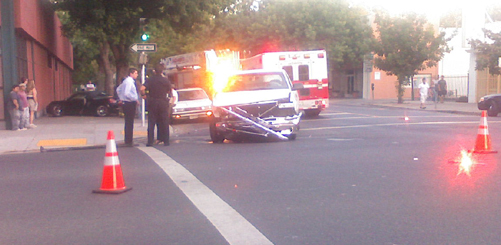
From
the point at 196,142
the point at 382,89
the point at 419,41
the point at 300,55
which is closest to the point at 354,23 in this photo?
the point at 382,89

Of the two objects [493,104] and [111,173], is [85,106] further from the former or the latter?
[111,173]

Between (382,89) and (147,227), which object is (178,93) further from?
(382,89)

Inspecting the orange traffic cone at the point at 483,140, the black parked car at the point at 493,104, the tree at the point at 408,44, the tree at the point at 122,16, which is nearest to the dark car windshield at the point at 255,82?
the orange traffic cone at the point at 483,140

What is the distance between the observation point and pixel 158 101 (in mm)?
12422

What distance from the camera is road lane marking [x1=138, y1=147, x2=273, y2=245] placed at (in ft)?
16.8

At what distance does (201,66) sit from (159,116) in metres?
12.8

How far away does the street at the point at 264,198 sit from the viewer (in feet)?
17.2

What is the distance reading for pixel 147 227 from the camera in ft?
18.1

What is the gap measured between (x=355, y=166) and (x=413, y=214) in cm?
308

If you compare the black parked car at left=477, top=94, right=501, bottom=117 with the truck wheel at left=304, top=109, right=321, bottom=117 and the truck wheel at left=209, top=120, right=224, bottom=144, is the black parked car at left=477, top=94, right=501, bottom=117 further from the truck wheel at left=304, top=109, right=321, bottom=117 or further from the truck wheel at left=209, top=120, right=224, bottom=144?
the truck wheel at left=209, top=120, right=224, bottom=144

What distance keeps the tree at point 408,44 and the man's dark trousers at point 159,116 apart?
84.2 ft

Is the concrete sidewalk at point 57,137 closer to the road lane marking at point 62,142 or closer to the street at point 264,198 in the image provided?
the road lane marking at point 62,142

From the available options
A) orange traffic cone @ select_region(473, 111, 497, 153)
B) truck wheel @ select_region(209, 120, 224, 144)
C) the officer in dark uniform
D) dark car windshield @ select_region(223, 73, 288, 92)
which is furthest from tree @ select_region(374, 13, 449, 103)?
the officer in dark uniform

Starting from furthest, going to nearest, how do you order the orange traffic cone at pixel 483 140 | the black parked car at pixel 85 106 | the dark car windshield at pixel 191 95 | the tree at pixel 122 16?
the black parked car at pixel 85 106 → the tree at pixel 122 16 → the dark car windshield at pixel 191 95 → the orange traffic cone at pixel 483 140
